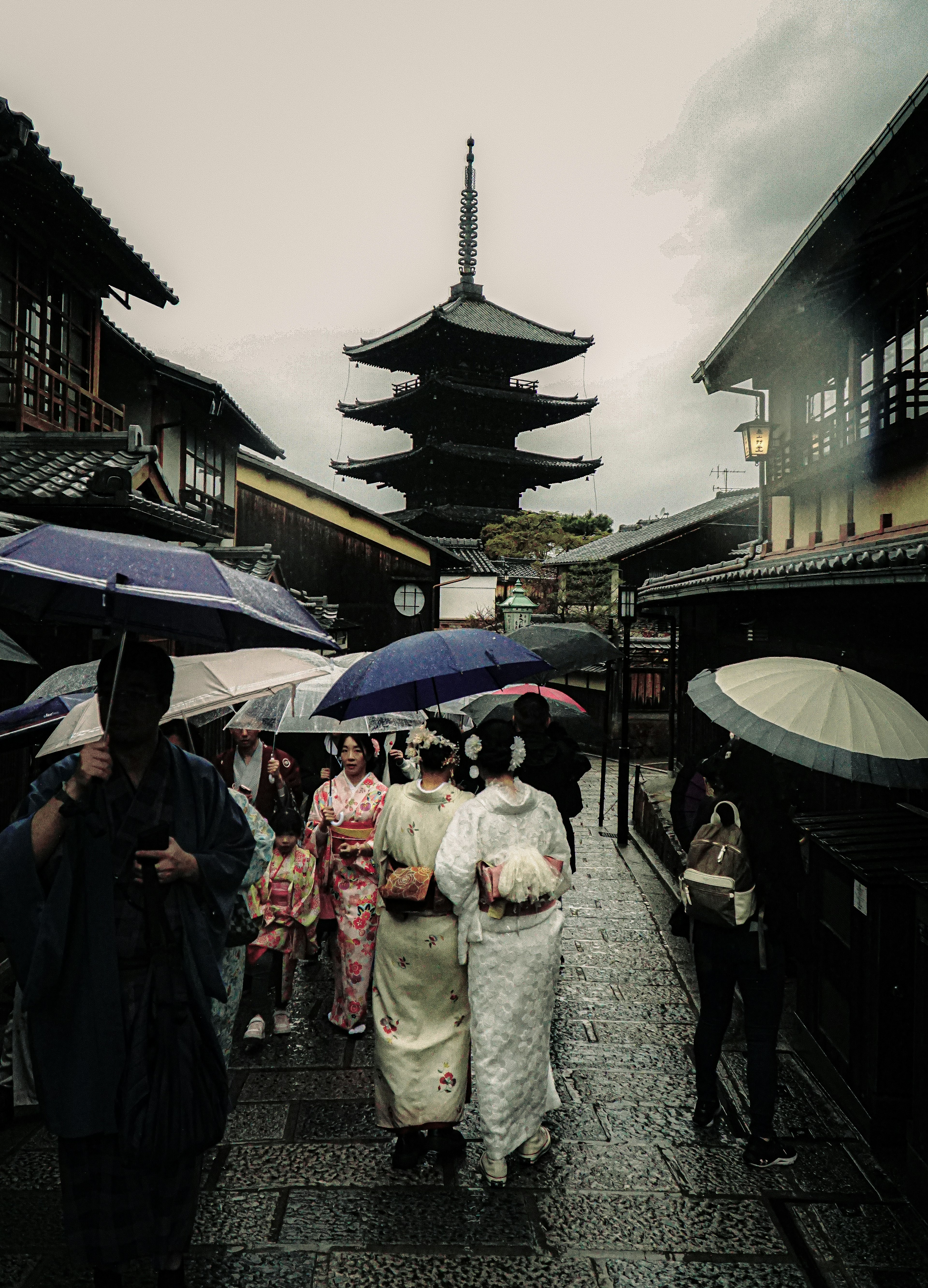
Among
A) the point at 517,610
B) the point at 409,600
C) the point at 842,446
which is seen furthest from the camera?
the point at 409,600

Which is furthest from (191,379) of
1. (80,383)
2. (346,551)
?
(346,551)

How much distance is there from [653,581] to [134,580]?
479 inches

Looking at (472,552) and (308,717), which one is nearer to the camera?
(308,717)

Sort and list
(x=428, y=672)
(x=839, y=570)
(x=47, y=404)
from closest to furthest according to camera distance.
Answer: (x=428, y=672) < (x=839, y=570) < (x=47, y=404)

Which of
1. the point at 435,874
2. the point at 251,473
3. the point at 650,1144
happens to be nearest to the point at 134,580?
the point at 435,874

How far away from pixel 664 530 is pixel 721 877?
2519 centimetres

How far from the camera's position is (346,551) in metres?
24.0

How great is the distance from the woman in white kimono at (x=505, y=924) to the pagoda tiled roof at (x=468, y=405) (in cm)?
3460

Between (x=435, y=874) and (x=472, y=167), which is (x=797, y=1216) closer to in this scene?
(x=435, y=874)

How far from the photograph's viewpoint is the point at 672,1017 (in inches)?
229

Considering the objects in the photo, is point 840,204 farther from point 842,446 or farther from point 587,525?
point 587,525

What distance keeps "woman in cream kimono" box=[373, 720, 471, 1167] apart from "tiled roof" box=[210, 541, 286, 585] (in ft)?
21.9

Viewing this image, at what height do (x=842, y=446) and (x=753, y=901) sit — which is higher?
(x=842, y=446)

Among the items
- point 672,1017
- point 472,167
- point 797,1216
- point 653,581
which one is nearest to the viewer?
point 797,1216
